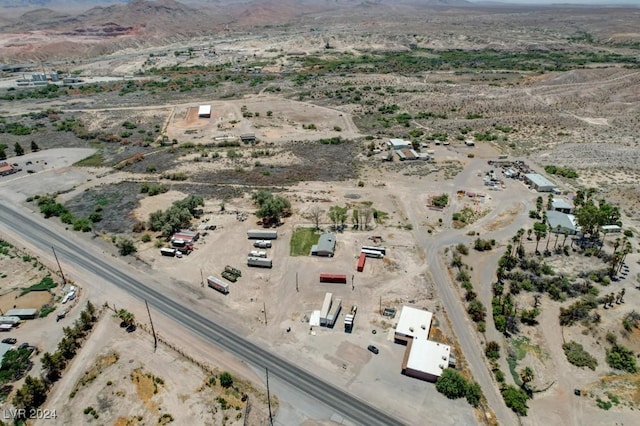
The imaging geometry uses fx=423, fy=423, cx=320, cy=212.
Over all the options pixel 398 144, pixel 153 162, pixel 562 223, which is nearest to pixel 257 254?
pixel 562 223

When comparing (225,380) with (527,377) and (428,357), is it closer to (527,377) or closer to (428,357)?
(428,357)

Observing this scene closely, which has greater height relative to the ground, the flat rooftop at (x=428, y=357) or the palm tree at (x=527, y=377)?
Result: the flat rooftop at (x=428, y=357)

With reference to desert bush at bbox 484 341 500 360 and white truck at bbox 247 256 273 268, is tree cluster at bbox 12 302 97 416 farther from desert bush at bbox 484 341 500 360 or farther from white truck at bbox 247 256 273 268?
desert bush at bbox 484 341 500 360

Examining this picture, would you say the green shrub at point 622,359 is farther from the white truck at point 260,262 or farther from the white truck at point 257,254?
the white truck at point 257,254

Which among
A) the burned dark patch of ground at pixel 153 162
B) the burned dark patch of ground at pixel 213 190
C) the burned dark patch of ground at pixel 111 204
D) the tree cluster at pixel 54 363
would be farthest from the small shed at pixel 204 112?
the tree cluster at pixel 54 363

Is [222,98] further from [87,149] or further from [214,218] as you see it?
[214,218]

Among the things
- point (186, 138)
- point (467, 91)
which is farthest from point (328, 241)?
point (467, 91)
